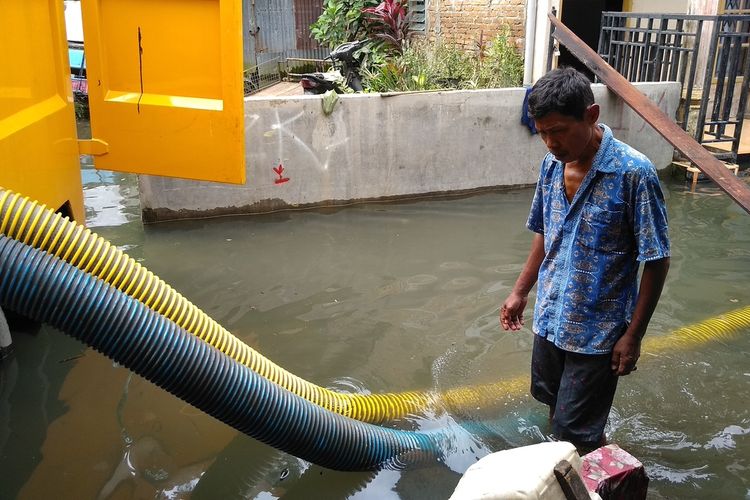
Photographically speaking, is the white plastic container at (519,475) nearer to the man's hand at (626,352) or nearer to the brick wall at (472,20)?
the man's hand at (626,352)

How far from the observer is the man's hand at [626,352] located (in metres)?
2.55

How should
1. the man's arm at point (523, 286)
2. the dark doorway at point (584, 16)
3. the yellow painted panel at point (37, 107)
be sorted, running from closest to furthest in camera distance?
the man's arm at point (523, 286), the yellow painted panel at point (37, 107), the dark doorway at point (584, 16)

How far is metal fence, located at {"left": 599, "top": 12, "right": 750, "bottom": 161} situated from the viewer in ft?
25.9

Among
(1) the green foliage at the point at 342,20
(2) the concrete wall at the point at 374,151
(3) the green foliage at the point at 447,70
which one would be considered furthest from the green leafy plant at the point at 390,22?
(2) the concrete wall at the point at 374,151

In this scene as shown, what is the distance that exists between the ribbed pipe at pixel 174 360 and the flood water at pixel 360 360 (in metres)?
0.34

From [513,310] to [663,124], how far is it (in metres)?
4.25

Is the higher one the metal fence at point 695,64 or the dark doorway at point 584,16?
the dark doorway at point 584,16

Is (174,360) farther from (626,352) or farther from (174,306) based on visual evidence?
(626,352)

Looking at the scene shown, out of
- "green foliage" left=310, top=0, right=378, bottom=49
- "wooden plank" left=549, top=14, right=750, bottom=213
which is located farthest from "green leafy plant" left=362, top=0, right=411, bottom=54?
"wooden plank" left=549, top=14, right=750, bottom=213

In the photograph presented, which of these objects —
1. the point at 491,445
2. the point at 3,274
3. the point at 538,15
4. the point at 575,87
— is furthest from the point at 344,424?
the point at 538,15

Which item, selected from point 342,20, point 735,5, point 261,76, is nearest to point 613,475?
point 735,5

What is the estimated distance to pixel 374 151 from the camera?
7.25 meters

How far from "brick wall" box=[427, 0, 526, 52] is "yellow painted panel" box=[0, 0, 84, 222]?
22.4 ft

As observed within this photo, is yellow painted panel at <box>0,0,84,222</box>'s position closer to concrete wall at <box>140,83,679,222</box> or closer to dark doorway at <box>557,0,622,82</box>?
concrete wall at <box>140,83,679,222</box>
